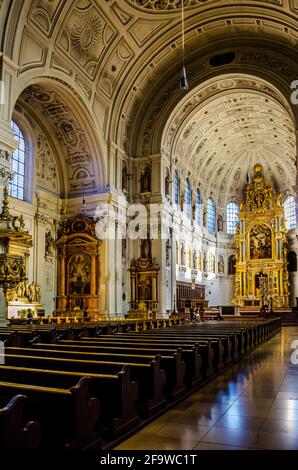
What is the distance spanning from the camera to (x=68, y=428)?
3.35m

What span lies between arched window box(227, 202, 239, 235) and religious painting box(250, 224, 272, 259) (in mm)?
2626

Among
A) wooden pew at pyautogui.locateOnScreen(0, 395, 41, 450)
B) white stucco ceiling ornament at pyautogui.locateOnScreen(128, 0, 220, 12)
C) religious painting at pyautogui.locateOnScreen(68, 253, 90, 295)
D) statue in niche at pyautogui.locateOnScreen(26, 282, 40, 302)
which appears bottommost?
wooden pew at pyautogui.locateOnScreen(0, 395, 41, 450)

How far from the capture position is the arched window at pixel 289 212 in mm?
36156

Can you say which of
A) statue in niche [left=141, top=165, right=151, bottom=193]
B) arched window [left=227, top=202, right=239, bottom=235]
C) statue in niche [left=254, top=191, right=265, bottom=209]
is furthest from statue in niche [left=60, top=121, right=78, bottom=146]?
arched window [left=227, top=202, right=239, bottom=235]

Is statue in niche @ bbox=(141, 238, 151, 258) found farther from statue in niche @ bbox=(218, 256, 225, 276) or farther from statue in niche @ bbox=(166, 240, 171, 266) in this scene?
statue in niche @ bbox=(218, 256, 225, 276)

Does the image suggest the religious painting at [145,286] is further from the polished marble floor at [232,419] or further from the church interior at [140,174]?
the polished marble floor at [232,419]

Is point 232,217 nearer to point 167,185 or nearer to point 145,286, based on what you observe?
point 167,185

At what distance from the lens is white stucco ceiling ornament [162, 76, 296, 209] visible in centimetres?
2459

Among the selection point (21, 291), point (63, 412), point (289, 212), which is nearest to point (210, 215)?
point (289, 212)

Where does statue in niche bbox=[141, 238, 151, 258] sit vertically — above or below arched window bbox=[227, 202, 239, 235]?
below

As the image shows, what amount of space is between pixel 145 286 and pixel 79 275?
3.83 m

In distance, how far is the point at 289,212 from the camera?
36.5 metres

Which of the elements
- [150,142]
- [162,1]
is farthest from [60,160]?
[162,1]

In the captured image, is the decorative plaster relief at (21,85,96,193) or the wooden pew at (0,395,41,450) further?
the decorative plaster relief at (21,85,96,193)
